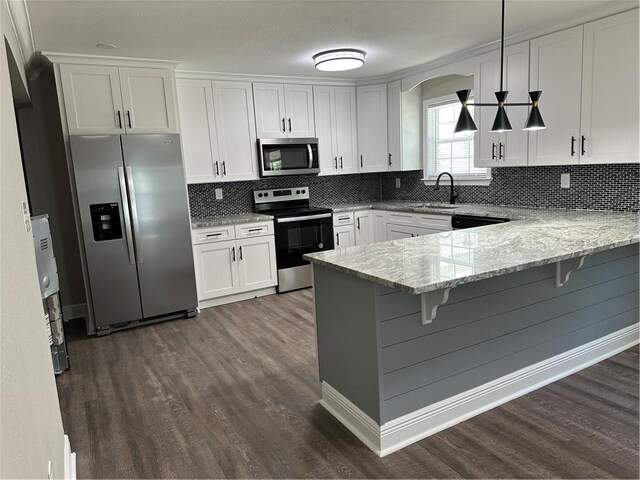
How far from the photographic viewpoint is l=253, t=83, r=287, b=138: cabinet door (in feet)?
15.6

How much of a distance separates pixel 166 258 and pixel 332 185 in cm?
241

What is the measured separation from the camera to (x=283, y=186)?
529 centimetres

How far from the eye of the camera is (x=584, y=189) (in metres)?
3.72

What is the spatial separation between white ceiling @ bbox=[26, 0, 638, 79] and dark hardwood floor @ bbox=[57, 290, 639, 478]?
234 centimetres

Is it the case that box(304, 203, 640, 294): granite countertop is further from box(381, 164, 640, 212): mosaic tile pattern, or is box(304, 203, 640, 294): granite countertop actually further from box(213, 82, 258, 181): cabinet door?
box(213, 82, 258, 181): cabinet door

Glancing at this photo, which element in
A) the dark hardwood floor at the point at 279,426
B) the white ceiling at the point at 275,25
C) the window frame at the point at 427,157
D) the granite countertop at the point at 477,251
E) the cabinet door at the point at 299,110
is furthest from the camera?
the cabinet door at the point at 299,110

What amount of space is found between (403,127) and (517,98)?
1.52 m

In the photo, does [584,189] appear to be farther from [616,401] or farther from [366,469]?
[366,469]

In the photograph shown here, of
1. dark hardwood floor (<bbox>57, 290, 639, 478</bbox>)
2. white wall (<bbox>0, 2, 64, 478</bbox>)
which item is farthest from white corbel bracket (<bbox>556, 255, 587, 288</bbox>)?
white wall (<bbox>0, 2, 64, 478</bbox>)

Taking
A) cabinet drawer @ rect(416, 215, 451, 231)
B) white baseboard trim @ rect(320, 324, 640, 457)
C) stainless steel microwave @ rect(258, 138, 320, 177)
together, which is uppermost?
stainless steel microwave @ rect(258, 138, 320, 177)

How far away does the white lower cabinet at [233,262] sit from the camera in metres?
4.38

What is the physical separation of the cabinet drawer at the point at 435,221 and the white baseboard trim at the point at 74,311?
138 inches

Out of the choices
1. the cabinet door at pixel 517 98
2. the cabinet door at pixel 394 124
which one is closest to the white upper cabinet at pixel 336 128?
the cabinet door at pixel 394 124

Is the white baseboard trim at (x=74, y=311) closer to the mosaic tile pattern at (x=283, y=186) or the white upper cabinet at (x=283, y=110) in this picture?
the mosaic tile pattern at (x=283, y=186)
